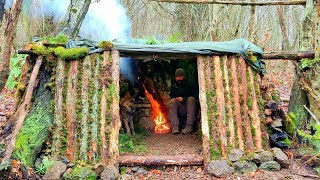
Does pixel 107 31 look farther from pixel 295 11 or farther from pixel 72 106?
pixel 295 11

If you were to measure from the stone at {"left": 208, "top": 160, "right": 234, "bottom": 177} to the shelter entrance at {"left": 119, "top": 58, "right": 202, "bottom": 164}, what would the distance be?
3.54 feet

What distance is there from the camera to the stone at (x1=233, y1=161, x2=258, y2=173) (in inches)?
212

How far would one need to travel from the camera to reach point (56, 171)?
16.3ft

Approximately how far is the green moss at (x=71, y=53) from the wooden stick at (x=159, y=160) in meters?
2.01

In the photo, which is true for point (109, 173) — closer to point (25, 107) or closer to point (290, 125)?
point (25, 107)

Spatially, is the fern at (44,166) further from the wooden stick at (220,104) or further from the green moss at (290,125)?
the green moss at (290,125)

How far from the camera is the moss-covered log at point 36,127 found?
4996 millimetres

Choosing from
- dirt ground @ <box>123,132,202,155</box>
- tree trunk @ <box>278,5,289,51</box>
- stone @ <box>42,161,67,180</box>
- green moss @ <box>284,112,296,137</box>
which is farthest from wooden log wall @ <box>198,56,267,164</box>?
tree trunk @ <box>278,5,289,51</box>

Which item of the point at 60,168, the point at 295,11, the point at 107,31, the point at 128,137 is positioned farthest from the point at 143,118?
the point at 295,11

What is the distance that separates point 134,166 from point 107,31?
32.3ft

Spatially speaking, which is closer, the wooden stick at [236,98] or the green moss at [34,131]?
the green moss at [34,131]

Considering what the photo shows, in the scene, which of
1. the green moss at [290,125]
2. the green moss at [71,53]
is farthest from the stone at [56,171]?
the green moss at [290,125]

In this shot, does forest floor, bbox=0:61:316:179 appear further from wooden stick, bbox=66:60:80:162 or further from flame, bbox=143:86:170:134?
wooden stick, bbox=66:60:80:162

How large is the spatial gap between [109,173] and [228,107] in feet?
8.05
